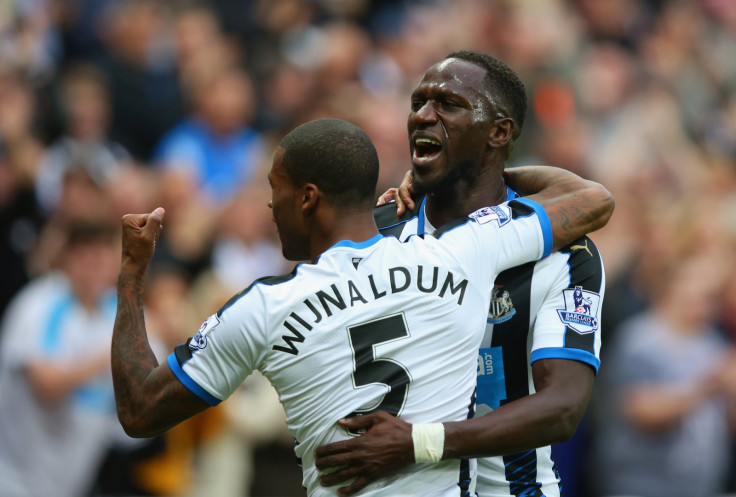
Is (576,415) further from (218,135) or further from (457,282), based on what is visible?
(218,135)

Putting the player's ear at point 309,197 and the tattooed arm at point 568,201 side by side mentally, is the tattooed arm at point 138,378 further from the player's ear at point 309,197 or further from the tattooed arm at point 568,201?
the tattooed arm at point 568,201

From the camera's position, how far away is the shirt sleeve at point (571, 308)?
4059mm

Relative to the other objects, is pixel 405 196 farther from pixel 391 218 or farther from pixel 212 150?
pixel 212 150

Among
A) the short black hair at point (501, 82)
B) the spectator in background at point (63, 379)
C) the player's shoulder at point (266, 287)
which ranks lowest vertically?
the spectator in background at point (63, 379)

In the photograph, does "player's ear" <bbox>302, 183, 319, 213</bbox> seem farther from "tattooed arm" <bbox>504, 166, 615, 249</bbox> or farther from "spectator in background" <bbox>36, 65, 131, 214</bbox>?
"spectator in background" <bbox>36, 65, 131, 214</bbox>

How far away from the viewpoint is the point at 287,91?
11.2 meters

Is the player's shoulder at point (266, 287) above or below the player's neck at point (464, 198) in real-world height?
below

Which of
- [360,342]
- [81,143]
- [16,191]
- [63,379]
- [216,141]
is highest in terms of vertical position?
[81,143]

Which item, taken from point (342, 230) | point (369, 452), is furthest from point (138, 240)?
point (369, 452)

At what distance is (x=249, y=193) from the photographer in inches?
358

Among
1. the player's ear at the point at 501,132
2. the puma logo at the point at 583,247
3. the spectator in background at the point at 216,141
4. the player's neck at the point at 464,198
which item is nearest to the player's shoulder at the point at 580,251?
the puma logo at the point at 583,247

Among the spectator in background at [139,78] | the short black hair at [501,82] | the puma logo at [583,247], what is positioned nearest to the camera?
the puma logo at [583,247]

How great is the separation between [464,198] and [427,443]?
1.19 meters

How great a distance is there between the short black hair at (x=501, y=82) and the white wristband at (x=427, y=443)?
1.41 m
